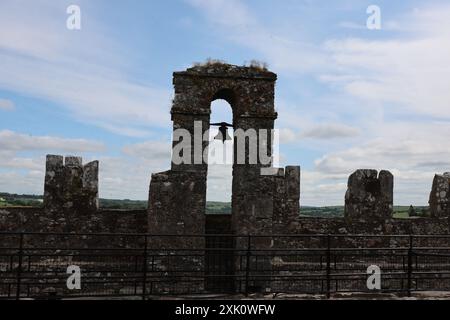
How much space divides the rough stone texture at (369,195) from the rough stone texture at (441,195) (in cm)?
131

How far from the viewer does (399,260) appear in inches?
548

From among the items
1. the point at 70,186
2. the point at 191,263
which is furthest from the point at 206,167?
the point at 70,186

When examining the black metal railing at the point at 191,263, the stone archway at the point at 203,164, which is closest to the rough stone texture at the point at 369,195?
the black metal railing at the point at 191,263

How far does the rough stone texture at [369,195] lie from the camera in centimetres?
1373

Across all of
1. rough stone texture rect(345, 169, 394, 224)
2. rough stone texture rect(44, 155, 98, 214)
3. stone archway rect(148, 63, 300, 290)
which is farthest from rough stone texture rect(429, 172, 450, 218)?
rough stone texture rect(44, 155, 98, 214)

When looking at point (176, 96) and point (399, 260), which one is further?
point (399, 260)

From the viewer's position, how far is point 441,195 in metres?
14.1

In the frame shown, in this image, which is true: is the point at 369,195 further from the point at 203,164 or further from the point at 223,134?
the point at 203,164

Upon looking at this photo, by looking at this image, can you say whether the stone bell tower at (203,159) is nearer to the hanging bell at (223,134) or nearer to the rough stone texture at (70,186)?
the hanging bell at (223,134)

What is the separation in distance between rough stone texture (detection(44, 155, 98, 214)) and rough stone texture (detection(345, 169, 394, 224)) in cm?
647

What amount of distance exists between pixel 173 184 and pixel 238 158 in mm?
1614
